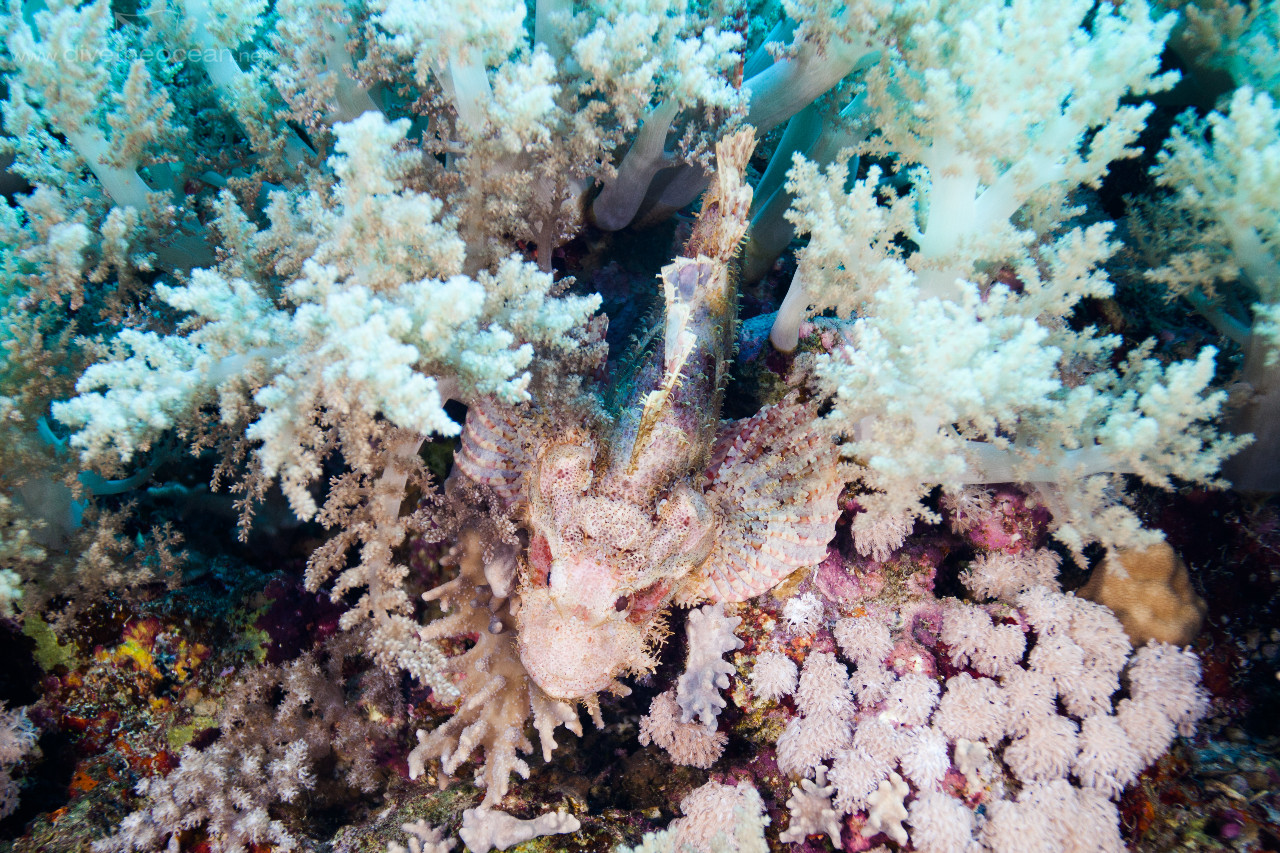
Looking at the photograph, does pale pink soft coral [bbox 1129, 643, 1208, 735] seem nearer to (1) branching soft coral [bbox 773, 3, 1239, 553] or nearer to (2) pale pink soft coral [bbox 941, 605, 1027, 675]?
(2) pale pink soft coral [bbox 941, 605, 1027, 675]

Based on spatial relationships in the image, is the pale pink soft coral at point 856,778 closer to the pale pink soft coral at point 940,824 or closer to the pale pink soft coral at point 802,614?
the pale pink soft coral at point 940,824

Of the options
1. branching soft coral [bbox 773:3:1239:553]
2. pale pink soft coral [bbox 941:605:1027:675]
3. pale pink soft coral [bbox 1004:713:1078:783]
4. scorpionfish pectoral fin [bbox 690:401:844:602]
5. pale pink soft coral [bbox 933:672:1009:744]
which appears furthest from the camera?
scorpionfish pectoral fin [bbox 690:401:844:602]

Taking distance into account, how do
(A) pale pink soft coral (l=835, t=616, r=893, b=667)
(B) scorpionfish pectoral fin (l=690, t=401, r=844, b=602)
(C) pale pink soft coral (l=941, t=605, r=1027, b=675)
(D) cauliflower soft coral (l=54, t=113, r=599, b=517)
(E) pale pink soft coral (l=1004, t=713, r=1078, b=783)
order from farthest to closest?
(B) scorpionfish pectoral fin (l=690, t=401, r=844, b=602) → (A) pale pink soft coral (l=835, t=616, r=893, b=667) → (C) pale pink soft coral (l=941, t=605, r=1027, b=675) → (E) pale pink soft coral (l=1004, t=713, r=1078, b=783) → (D) cauliflower soft coral (l=54, t=113, r=599, b=517)

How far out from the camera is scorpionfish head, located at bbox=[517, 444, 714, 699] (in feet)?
8.02

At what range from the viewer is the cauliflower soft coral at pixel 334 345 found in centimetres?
191

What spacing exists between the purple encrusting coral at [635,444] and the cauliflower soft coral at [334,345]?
0.06ft

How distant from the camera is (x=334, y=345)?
197 cm

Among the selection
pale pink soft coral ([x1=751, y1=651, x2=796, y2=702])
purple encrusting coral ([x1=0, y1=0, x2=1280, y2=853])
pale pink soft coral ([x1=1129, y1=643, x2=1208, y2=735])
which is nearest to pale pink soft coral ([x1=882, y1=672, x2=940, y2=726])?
purple encrusting coral ([x1=0, y1=0, x2=1280, y2=853])

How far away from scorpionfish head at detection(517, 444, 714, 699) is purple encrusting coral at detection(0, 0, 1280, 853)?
0.02 metres

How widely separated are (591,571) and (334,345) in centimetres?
134

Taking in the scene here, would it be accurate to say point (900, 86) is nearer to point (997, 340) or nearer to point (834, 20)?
point (834, 20)

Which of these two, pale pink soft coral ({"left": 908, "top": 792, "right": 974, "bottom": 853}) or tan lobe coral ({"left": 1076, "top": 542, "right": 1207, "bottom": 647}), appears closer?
pale pink soft coral ({"left": 908, "top": 792, "right": 974, "bottom": 853})

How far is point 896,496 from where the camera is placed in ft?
7.70

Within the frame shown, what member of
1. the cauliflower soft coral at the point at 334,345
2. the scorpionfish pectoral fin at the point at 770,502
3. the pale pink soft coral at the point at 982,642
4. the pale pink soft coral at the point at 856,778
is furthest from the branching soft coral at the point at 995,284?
the cauliflower soft coral at the point at 334,345
